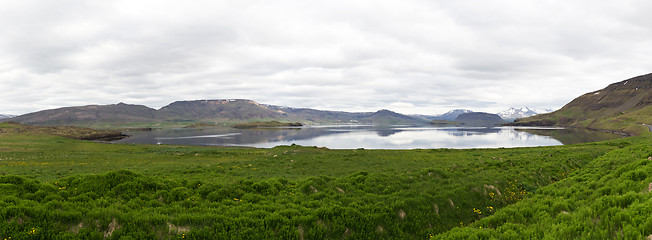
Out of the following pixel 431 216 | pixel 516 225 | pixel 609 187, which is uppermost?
pixel 609 187

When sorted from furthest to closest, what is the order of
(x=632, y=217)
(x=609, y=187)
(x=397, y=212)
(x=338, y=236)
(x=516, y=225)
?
(x=397, y=212) < (x=609, y=187) < (x=338, y=236) < (x=516, y=225) < (x=632, y=217)

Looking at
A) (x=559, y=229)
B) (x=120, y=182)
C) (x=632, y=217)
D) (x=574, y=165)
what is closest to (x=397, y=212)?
(x=559, y=229)

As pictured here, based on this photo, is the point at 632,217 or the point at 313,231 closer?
the point at 632,217

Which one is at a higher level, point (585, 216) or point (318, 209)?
point (585, 216)

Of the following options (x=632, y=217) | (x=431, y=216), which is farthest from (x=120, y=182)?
(x=632, y=217)

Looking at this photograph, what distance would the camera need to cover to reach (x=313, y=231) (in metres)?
11.5

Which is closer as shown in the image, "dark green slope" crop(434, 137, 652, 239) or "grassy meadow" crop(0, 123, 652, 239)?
"dark green slope" crop(434, 137, 652, 239)

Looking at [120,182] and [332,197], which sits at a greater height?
[120,182]

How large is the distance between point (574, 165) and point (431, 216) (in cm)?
2436

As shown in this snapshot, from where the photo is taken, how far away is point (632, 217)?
8.59 m

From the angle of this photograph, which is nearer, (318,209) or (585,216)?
(585,216)

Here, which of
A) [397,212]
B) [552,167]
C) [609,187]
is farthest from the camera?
[552,167]

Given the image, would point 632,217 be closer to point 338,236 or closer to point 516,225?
point 516,225

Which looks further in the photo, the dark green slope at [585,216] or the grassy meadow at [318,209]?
the grassy meadow at [318,209]
